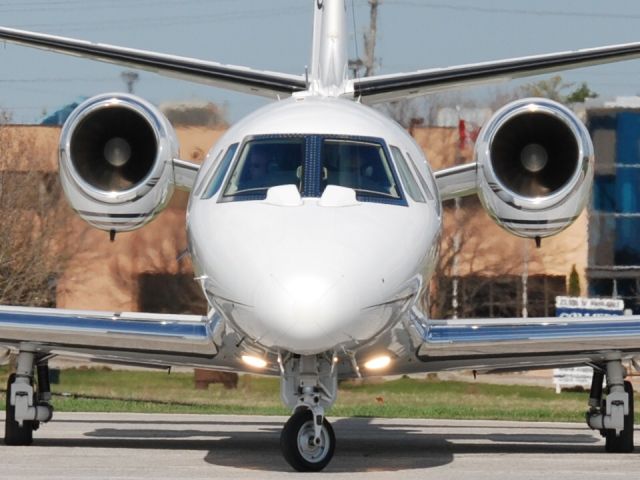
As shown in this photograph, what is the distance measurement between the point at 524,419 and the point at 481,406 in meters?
3.11

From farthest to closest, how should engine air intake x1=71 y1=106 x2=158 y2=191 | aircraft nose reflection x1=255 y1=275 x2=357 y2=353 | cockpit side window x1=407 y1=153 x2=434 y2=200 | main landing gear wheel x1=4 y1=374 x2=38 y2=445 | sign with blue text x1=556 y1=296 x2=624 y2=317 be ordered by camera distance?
sign with blue text x1=556 y1=296 x2=624 y2=317 → engine air intake x1=71 y1=106 x2=158 y2=191 → main landing gear wheel x1=4 y1=374 x2=38 y2=445 → cockpit side window x1=407 y1=153 x2=434 y2=200 → aircraft nose reflection x1=255 y1=275 x2=357 y2=353

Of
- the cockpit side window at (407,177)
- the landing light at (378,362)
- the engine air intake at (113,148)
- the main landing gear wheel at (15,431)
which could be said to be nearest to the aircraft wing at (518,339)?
the landing light at (378,362)

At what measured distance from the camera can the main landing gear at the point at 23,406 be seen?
48.2ft

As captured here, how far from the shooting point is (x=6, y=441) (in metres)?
14.7

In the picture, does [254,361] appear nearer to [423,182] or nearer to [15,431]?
[423,182]

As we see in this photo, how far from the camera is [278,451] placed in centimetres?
1402

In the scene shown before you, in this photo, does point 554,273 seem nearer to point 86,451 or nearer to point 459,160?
point 459,160

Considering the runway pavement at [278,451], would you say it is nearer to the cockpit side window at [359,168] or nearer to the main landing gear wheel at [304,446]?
the main landing gear wheel at [304,446]

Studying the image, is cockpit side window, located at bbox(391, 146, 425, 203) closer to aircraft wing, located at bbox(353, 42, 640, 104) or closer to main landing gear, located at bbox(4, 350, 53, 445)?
aircraft wing, located at bbox(353, 42, 640, 104)

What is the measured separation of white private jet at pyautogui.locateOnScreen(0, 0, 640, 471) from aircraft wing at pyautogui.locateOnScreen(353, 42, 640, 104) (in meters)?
0.02

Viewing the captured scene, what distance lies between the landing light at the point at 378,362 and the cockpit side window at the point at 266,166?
1910 mm

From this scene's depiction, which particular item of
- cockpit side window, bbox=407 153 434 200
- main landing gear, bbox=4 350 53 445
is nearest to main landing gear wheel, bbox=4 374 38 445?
main landing gear, bbox=4 350 53 445

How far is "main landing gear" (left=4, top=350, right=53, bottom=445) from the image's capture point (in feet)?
48.2

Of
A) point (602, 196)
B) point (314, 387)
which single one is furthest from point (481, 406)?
point (314, 387)
